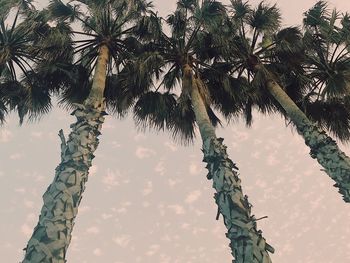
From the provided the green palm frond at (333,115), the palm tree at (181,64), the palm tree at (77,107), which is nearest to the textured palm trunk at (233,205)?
the palm tree at (181,64)

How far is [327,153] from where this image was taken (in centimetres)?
1078

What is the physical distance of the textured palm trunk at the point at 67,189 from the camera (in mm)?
6504

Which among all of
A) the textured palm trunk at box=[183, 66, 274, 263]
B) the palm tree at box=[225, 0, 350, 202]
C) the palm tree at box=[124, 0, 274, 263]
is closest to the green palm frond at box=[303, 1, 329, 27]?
the palm tree at box=[225, 0, 350, 202]

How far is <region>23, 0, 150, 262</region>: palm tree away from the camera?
6750 millimetres

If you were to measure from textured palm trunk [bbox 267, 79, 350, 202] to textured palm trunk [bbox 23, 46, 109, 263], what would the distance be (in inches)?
214

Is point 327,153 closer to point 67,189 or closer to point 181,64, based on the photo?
point 181,64

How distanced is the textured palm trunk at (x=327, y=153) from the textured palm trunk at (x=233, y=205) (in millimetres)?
2706

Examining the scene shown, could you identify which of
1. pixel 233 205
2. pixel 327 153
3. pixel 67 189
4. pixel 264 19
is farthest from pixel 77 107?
pixel 264 19

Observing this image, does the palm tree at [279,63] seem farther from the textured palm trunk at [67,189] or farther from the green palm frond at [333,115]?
the textured palm trunk at [67,189]

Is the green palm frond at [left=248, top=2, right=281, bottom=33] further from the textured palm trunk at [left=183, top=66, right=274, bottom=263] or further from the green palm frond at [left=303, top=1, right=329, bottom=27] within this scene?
the textured palm trunk at [left=183, top=66, right=274, bottom=263]

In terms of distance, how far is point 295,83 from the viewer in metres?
14.6

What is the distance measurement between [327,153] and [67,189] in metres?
6.52

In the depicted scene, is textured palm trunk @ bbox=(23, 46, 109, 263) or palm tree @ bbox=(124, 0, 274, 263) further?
palm tree @ bbox=(124, 0, 274, 263)

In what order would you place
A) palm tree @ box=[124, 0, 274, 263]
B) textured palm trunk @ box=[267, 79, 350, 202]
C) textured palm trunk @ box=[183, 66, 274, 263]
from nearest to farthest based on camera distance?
textured palm trunk @ box=[183, 66, 274, 263] → textured palm trunk @ box=[267, 79, 350, 202] → palm tree @ box=[124, 0, 274, 263]
